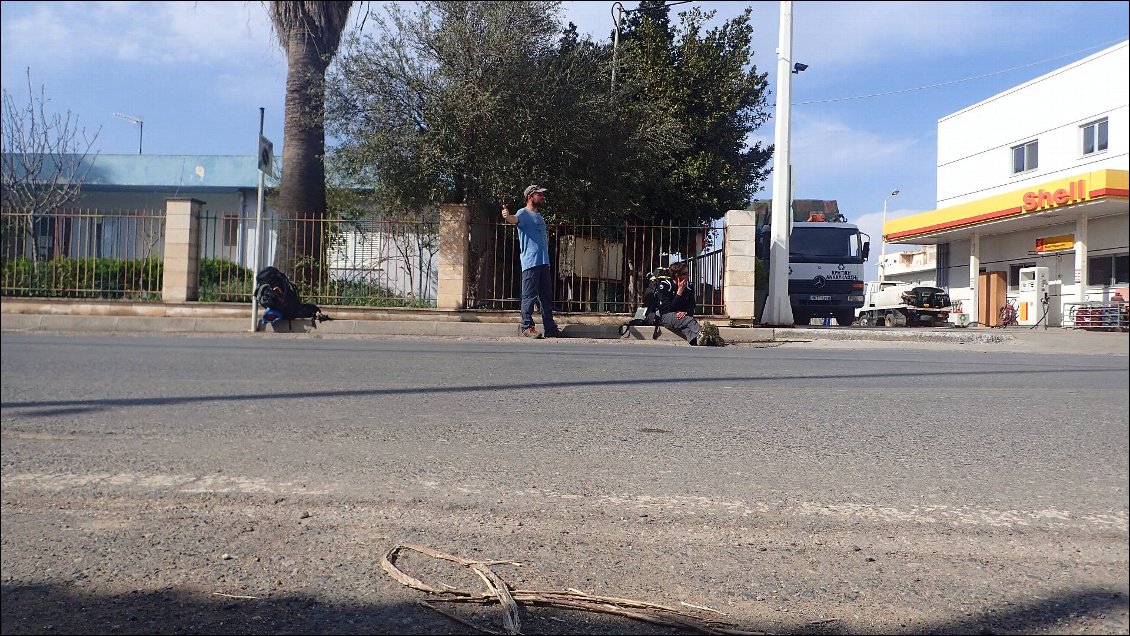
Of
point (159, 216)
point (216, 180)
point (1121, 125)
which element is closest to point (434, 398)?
point (1121, 125)

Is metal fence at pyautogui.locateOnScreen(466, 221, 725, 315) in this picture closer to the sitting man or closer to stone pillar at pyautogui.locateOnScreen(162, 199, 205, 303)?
the sitting man

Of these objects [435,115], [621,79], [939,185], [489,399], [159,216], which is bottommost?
[489,399]

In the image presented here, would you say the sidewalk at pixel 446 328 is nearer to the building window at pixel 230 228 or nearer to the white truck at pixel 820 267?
the building window at pixel 230 228

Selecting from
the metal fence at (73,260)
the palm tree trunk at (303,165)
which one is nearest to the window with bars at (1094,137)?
the metal fence at (73,260)

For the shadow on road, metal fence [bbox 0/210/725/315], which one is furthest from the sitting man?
the shadow on road

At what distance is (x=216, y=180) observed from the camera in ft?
52.7

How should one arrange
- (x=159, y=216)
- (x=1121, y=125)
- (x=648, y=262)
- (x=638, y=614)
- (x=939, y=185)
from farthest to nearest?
(x=648, y=262)
(x=159, y=216)
(x=638, y=614)
(x=939, y=185)
(x=1121, y=125)

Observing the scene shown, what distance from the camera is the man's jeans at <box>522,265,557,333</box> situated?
814 centimetres

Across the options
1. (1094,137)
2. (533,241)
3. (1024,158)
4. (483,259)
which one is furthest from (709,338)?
(1094,137)

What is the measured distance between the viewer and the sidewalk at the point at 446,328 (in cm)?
131

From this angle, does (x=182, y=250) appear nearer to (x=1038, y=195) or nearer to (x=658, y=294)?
(x=1038, y=195)

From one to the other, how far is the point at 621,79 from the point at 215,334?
10.0 meters

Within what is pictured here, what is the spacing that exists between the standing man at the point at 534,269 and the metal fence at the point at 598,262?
1.87 m

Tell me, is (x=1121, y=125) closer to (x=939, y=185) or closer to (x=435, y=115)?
(x=939, y=185)
